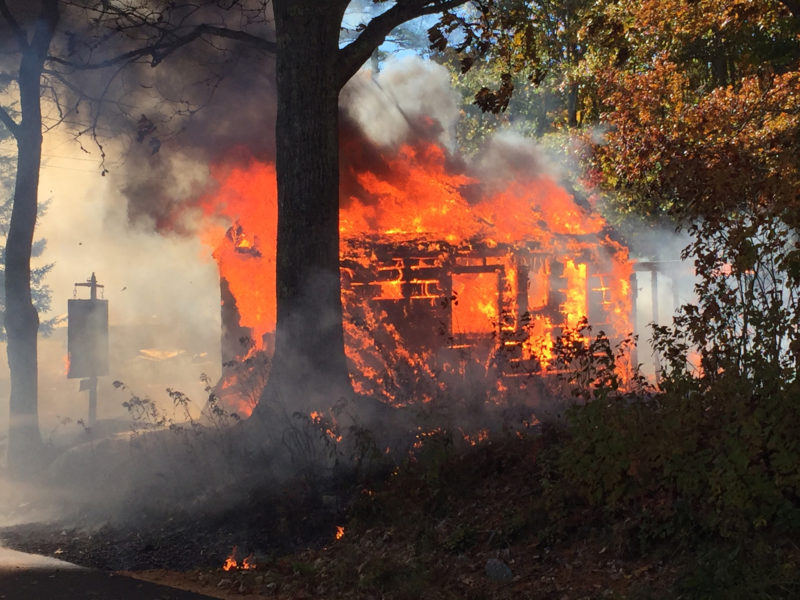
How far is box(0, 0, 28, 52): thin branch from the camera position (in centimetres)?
1514

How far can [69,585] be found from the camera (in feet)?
22.7

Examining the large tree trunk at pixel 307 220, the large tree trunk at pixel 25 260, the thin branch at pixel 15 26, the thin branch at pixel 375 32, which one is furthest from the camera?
the large tree trunk at pixel 25 260

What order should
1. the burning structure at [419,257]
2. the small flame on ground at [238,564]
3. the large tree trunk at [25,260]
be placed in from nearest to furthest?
the small flame on ground at [238,564] → the large tree trunk at [25,260] → the burning structure at [419,257]

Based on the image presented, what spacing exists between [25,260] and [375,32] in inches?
335

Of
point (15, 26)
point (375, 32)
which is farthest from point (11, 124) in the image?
point (375, 32)

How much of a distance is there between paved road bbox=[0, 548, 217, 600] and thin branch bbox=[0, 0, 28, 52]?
1094 centimetres

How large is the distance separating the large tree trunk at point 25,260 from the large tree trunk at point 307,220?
7.10 meters

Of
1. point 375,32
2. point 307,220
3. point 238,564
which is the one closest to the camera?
point 238,564

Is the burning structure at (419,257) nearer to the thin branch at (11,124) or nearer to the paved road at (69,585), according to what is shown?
the thin branch at (11,124)

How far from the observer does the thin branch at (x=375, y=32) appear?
1083cm

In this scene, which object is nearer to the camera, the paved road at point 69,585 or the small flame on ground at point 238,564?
the paved road at point 69,585

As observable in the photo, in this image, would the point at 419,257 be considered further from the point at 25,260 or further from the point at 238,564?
the point at 238,564

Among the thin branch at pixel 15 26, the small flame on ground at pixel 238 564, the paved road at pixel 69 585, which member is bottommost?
the small flame on ground at pixel 238 564

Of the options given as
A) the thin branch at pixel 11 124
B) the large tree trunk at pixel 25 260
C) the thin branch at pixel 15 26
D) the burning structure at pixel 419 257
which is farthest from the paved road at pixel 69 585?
the thin branch at pixel 15 26
